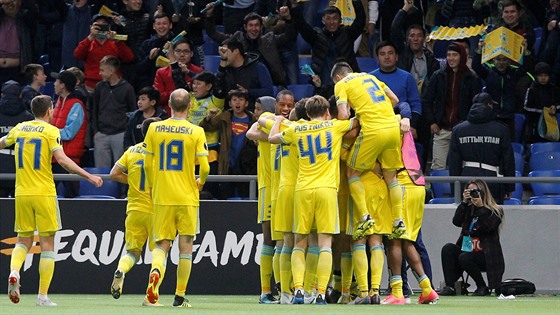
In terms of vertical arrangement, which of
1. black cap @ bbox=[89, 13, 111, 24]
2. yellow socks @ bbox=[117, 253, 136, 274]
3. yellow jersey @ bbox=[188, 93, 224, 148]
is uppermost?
black cap @ bbox=[89, 13, 111, 24]

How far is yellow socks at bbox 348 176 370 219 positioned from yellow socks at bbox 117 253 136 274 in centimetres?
244

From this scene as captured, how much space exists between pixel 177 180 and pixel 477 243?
16.1ft

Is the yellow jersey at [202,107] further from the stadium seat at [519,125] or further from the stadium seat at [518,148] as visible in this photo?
the stadium seat at [519,125]

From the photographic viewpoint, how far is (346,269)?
1418 cm

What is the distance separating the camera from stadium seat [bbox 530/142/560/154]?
18.4 metres

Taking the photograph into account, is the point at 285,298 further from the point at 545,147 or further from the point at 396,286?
the point at 545,147

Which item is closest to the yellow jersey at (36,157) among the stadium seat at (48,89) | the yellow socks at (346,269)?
the yellow socks at (346,269)

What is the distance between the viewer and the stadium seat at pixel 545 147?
1839 cm

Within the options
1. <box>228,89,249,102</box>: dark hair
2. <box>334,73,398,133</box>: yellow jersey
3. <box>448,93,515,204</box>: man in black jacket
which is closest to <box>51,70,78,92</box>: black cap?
<box>228,89,249,102</box>: dark hair

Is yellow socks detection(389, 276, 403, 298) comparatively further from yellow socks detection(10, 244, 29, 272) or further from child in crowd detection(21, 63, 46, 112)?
child in crowd detection(21, 63, 46, 112)

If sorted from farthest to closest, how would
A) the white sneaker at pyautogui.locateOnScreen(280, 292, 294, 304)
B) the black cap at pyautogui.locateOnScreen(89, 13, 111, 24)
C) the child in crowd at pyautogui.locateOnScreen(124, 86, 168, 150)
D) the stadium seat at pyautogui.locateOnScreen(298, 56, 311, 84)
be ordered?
1. the stadium seat at pyautogui.locateOnScreen(298, 56, 311, 84)
2. the black cap at pyautogui.locateOnScreen(89, 13, 111, 24)
3. the child in crowd at pyautogui.locateOnScreen(124, 86, 168, 150)
4. the white sneaker at pyautogui.locateOnScreen(280, 292, 294, 304)

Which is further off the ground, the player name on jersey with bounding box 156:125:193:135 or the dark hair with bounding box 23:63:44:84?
the dark hair with bounding box 23:63:44:84

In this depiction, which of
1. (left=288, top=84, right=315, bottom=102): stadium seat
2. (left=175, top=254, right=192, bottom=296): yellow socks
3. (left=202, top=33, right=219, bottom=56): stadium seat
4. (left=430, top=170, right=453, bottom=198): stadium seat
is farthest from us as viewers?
(left=202, top=33, right=219, bottom=56): stadium seat

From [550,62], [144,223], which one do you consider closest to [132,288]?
[144,223]
